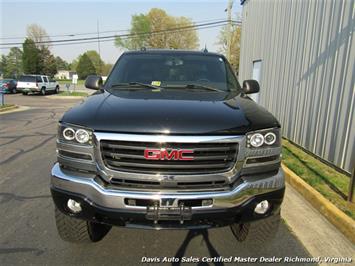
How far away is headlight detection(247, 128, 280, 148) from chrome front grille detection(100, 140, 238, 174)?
0.15 meters

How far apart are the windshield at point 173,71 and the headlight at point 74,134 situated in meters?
1.27

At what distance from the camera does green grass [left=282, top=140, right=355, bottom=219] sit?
4.06 metres

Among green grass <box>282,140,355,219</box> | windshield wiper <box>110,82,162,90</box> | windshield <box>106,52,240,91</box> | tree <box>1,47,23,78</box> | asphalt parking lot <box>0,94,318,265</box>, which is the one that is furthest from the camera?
tree <box>1,47,23,78</box>

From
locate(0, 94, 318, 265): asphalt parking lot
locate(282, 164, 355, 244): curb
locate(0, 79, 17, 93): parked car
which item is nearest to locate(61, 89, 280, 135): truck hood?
locate(0, 94, 318, 265): asphalt parking lot

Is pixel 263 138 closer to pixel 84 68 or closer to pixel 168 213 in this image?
pixel 168 213

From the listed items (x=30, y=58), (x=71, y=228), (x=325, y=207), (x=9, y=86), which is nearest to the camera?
(x=71, y=228)

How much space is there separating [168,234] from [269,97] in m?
6.87

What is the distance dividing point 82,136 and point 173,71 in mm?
1836

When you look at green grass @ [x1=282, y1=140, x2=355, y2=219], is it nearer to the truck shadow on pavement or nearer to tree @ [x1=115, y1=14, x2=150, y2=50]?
the truck shadow on pavement

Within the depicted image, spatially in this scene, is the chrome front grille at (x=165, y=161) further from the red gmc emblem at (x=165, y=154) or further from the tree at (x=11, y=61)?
the tree at (x=11, y=61)

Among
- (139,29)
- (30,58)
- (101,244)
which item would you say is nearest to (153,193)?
(101,244)

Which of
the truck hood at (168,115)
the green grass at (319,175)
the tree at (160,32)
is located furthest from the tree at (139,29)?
the truck hood at (168,115)

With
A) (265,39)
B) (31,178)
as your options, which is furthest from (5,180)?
(265,39)

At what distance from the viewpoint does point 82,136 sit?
2.55 m
